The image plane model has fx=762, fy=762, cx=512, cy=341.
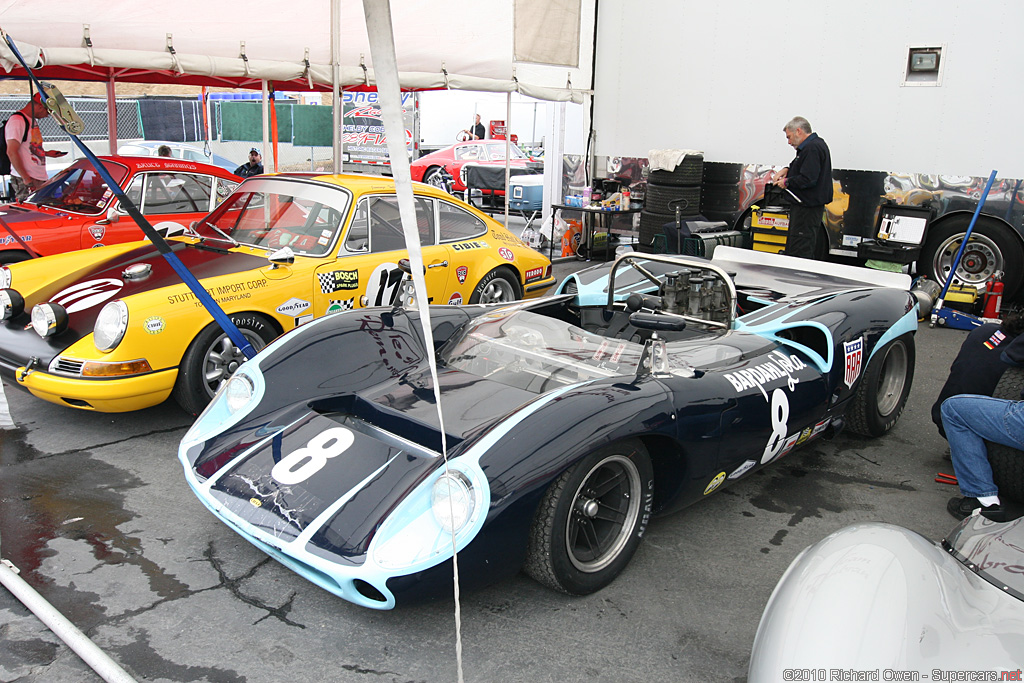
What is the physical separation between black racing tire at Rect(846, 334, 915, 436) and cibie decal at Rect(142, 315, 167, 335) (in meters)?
3.74

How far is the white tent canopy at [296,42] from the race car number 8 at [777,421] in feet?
17.5

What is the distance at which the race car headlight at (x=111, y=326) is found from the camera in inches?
155

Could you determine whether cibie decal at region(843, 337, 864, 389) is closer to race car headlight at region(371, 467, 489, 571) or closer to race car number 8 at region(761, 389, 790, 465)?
race car number 8 at region(761, 389, 790, 465)

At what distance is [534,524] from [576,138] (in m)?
9.04

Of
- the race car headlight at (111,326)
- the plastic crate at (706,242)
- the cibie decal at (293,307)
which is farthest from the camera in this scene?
the plastic crate at (706,242)

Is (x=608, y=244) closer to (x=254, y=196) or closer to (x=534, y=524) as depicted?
(x=254, y=196)

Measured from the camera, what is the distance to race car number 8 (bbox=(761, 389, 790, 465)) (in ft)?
10.8

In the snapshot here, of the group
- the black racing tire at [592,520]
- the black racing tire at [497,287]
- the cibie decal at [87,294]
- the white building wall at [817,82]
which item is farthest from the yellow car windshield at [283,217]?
the white building wall at [817,82]

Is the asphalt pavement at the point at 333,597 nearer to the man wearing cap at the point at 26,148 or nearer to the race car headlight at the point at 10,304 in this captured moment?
the race car headlight at the point at 10,304

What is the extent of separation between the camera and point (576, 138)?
1087 cm

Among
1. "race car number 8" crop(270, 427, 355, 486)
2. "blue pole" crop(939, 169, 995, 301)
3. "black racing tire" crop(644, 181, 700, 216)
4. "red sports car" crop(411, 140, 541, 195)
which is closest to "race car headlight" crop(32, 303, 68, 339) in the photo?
"race car number 8" crop(270, 427, 355, 486)

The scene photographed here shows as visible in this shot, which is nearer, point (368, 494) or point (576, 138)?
point (368, 494)

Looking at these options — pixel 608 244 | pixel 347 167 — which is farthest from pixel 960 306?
pixel 347 167

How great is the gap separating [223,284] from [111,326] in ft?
2.17
